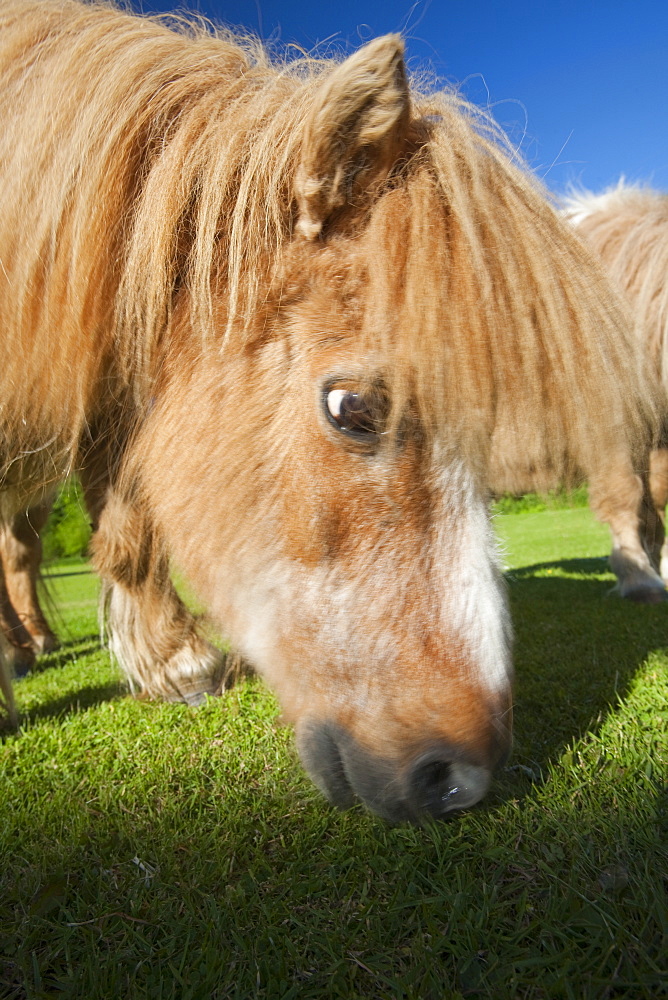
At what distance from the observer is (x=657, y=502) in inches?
176

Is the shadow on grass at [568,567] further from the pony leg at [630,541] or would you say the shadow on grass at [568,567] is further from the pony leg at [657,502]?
the pony leg at [630,541]

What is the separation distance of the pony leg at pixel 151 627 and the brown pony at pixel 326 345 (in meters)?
0.74

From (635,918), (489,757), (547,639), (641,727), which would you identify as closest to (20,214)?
(489,757)

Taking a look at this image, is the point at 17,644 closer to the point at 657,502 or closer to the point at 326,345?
the point at 326,345

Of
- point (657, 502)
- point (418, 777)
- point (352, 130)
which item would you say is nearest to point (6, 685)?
point (418, 777)

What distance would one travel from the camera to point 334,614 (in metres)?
1.48

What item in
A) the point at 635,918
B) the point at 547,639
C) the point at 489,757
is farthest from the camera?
the point at 547,639

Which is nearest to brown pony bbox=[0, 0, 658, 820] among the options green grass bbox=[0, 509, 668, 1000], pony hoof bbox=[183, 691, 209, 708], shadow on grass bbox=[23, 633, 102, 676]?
green grass bbox=[0, 509, 668, 1000]

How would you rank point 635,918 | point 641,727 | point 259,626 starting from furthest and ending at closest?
point 641,727 → point 259,626 → point 635,918

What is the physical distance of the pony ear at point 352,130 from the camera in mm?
1321

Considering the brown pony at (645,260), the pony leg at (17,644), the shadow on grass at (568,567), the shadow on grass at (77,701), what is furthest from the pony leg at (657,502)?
the pony leg at (17,644)

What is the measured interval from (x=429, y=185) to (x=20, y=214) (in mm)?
1034

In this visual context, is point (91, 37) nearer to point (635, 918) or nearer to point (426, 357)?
point (426, 357)

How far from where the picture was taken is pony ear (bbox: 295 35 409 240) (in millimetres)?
1321
